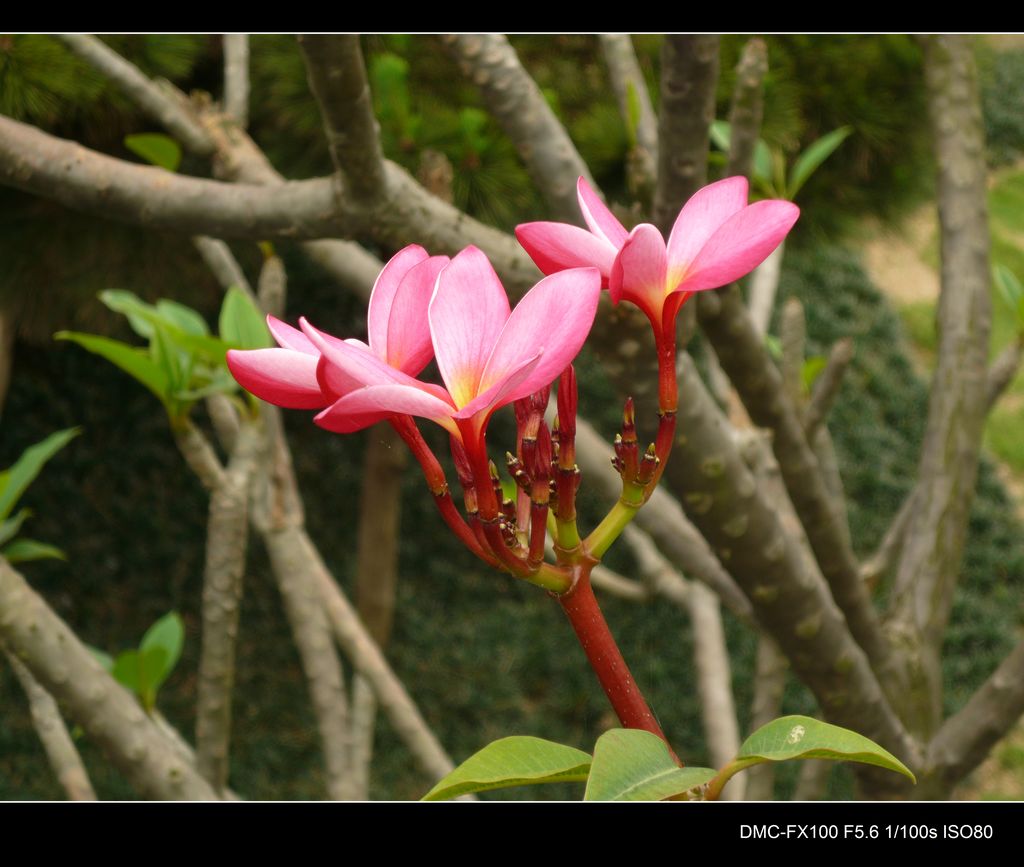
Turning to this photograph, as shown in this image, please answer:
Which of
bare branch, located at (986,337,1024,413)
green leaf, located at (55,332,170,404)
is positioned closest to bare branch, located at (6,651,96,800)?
green leaf, located at (55,332,170,404)

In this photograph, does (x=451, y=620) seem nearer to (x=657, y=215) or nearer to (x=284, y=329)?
(x=657, y=215)

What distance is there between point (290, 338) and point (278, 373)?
0.09 ft

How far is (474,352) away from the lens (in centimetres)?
31

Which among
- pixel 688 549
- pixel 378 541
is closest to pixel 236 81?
pixel 688 549

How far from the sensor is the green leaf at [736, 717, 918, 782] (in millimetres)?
302

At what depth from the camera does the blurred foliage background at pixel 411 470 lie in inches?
72.0

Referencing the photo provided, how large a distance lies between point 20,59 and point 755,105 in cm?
111

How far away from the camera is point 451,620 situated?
337 cm

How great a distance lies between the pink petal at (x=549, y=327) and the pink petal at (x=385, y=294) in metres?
0.05

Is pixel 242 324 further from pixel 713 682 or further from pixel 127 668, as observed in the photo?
pixel 713 682

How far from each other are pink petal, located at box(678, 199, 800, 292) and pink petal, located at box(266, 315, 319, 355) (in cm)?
13

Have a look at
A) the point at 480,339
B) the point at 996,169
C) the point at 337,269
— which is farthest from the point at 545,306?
the point at 996,169

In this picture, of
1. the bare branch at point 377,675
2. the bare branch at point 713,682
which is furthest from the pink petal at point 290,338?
the bare branch at point 713,682
